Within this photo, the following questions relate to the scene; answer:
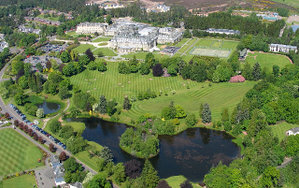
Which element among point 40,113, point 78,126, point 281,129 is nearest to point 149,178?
point 78,126

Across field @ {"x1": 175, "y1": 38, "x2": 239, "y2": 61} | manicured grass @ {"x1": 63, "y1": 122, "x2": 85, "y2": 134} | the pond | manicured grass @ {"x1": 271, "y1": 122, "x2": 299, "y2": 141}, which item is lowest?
the pond

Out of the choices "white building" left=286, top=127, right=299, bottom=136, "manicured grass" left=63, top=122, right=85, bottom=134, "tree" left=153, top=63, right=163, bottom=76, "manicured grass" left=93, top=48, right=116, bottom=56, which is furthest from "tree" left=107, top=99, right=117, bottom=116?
"manicured grass" left=93, top=48, right=116, bottom=56

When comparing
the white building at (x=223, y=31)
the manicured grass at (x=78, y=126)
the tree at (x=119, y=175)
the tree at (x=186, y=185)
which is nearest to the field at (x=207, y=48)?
the white building at (x=223, y=31)

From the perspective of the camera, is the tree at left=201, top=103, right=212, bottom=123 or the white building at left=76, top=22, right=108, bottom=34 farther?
the white building at left=76, top=22, right=108, bottom=34

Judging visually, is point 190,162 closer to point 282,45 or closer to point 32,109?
point 32,109

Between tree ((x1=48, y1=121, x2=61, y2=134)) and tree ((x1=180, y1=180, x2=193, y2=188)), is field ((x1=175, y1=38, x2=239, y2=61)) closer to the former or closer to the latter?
tree ((x1=48, y1=121, x2=61, y2=134))

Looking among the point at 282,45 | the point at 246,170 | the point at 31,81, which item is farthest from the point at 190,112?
the point at 282,45

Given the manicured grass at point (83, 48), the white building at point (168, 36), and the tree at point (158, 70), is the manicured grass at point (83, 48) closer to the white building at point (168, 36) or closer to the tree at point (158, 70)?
the white building at point (168, 36)
